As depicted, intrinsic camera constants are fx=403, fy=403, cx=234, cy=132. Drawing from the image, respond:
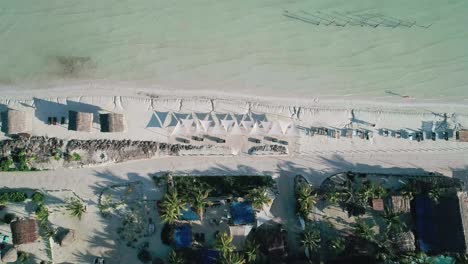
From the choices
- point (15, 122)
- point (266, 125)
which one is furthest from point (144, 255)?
point (15, 122)

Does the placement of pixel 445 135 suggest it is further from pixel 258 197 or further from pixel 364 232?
pixel 258 197

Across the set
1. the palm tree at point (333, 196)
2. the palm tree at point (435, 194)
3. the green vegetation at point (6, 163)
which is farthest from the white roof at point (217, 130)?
the palm tree at point (435, 194)

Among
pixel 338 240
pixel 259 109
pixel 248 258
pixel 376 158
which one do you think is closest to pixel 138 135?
pixel 259 109

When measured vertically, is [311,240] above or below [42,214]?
below

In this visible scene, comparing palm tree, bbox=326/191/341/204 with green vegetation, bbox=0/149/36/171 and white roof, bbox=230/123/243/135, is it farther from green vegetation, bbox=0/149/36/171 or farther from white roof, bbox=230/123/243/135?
green vegetation, bbox=0/149/36/171

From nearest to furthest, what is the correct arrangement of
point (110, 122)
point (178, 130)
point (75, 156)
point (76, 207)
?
1. point (76, 207)
2. point (110, 122)
3. point (75, 156)
4. point (178, 130)

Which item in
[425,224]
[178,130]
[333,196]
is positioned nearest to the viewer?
[333,196]

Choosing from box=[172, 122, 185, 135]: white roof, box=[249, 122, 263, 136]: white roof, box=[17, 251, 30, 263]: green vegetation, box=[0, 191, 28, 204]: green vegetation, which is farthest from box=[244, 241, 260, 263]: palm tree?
box=[0, 191, 28, 204]: green vegetation
